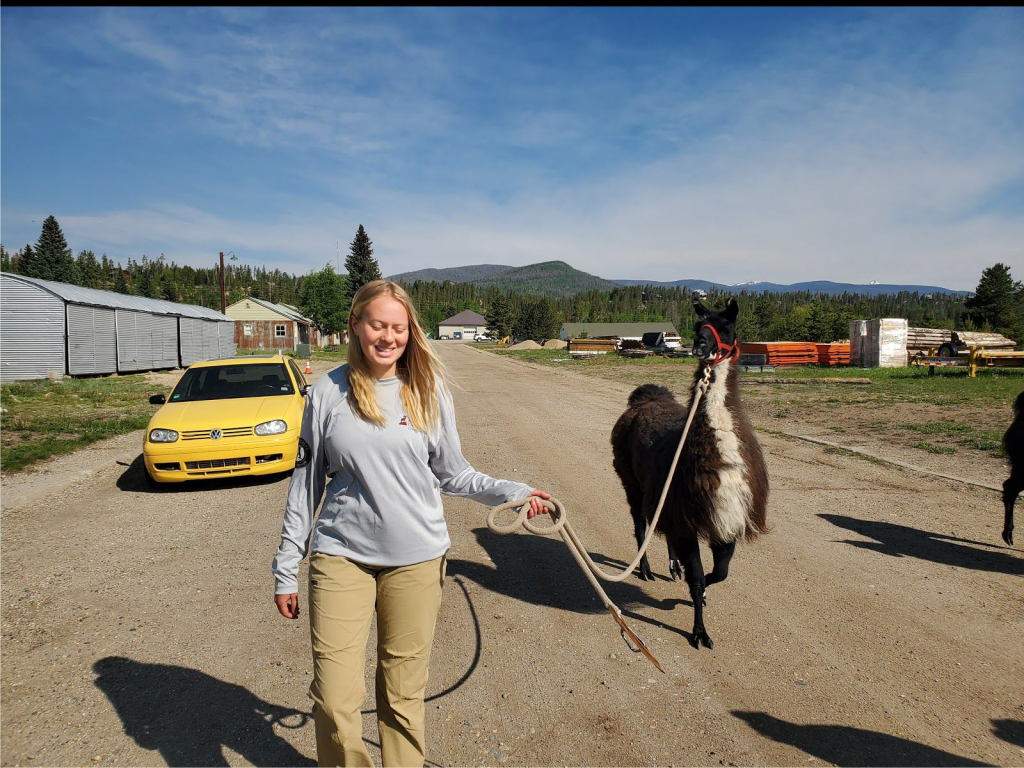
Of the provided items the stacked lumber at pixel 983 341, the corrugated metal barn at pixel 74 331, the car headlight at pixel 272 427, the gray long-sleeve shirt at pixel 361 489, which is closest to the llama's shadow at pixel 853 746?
the gray long-sleeve shirt at pixel 361 489

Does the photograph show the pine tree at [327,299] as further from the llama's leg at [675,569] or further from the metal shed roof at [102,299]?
Result: the llama's leg at [675,569]

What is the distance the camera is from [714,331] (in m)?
4.15

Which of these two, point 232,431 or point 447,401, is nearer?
point 447,401

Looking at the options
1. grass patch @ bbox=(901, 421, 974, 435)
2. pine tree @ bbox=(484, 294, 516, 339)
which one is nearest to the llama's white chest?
grass patch @ bbox=(901, 421, 974, 435)

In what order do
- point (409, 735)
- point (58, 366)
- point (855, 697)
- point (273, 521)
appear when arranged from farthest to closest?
point (58, 366), point (273, 521), point (855, 697), point (409, 735)

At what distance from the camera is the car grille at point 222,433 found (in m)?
7.49

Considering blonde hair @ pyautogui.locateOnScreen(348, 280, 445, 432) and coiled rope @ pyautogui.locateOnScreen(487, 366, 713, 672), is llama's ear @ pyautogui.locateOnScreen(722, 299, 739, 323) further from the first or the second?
blonde hair @ pyautogui.locateOnScreen(348, 280, 445, 432)

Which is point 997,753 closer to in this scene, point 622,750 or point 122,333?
point 622,750

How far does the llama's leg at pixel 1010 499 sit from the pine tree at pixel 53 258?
9416 cm

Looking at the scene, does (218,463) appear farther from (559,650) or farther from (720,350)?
(720,350)

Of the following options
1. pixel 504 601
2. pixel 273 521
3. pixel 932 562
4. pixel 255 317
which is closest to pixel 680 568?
pixel 504 601

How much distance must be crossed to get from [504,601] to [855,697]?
232cm

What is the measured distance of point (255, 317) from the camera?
5878cm

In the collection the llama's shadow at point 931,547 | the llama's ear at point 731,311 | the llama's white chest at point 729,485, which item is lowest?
the llama's shadow at point 931,547
